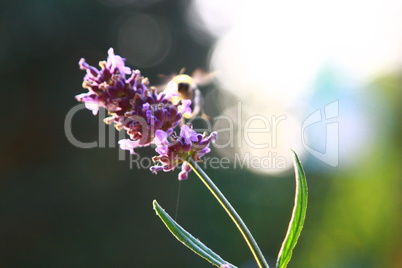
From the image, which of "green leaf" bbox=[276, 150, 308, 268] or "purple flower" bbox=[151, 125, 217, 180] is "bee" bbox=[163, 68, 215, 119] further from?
"green leaf" bbox=[276, 150, 308, 268]

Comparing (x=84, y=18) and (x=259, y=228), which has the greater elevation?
(x=84, y=18)

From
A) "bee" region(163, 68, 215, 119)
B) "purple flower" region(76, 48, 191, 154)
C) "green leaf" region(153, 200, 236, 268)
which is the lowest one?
"green leaf" region(153, 200, 236, 268)

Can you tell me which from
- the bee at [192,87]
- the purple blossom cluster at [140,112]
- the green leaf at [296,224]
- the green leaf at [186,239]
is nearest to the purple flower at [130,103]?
the purple blossom cluster at [140,112]

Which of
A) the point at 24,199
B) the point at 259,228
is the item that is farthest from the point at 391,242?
the point at 24,199

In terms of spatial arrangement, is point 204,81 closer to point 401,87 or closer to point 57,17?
point 57,17

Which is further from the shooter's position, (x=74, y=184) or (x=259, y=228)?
(x=259, y=228)

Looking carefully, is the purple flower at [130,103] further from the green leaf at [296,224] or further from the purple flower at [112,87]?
the green leaf at [296,224]

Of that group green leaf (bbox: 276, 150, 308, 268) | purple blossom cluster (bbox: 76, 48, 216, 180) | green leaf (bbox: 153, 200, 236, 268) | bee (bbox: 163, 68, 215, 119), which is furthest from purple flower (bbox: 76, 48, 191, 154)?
bee (bbox: 163, 68, 215, 119)
